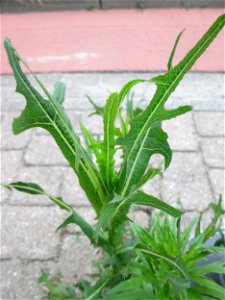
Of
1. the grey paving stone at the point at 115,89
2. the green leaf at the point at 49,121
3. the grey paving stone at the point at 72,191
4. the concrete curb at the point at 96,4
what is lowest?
the grey paving stone at the point at 72,191

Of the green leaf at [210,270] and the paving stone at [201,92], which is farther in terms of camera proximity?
the paving stone at [201,92]

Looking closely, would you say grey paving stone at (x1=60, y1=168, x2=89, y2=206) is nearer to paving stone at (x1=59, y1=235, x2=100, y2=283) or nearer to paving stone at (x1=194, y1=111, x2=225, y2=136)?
paving stone at (x1=59, y1=235, x2=100, y2=283)

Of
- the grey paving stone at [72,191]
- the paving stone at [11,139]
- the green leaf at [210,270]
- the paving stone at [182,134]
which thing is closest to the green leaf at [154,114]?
the green leaf at [210,270]

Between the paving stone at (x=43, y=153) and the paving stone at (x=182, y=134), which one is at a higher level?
the paving stone at (x=182, y=134)

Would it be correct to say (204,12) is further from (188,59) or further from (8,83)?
(188,59)

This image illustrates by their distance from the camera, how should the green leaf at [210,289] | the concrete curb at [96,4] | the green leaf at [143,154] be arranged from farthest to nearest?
the concrete curb at [96,4] < the green leaf at [210,289] < the green leaf at [143,154]

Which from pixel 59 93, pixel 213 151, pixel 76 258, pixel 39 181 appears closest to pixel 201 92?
pixel 213 151

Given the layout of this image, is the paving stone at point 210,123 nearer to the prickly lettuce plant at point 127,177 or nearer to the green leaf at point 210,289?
the prickly lettuce plant at point 127,177

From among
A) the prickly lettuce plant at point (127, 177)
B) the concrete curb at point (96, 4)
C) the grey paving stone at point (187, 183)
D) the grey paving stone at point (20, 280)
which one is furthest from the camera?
the concrete curb at point (96, 4)

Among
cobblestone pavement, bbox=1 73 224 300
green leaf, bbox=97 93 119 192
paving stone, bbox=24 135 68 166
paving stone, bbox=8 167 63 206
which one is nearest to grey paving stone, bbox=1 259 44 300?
cobblestone pavement, bbox=1 73 224 300
